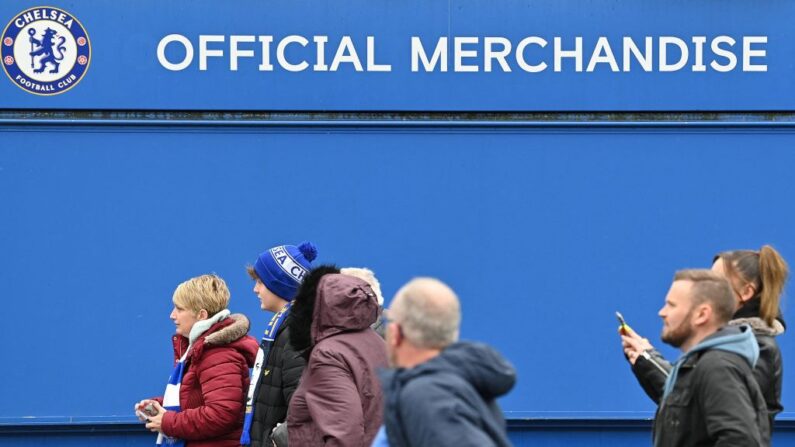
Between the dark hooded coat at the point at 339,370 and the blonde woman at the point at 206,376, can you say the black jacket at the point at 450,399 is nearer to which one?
the dark hooded coat at the point at 339,370

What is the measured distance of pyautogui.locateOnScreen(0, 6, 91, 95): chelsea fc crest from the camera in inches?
220

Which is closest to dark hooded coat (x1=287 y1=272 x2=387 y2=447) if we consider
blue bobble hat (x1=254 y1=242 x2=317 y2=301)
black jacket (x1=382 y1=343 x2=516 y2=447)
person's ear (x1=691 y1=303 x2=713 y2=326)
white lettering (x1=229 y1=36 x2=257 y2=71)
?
blue bobble hat (x1=254 y1=242 x2=317 y2=301)

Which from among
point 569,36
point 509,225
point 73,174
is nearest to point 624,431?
point 509,225

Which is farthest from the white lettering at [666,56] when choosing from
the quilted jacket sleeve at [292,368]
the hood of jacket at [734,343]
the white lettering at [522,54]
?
the hood of jacket at [734,343]

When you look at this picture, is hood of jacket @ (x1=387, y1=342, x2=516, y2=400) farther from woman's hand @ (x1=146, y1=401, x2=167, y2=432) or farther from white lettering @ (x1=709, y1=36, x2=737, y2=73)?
white lettering @ (x1=709, y1=36, x2=737, y2=73)

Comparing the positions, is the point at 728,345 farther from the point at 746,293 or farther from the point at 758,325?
the point at 746,293

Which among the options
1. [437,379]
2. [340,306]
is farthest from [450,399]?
[340,306]

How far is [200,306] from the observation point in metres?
4.43

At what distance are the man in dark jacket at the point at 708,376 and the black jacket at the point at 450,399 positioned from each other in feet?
2.76

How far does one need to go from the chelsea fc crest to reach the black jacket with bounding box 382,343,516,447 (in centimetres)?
361

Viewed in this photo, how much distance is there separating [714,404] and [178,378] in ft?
7.05

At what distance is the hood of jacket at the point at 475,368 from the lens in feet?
8.05

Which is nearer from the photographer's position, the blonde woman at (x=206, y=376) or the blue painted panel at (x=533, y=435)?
the blonde woman at (x=206, y=376)

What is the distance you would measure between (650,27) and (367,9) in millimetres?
1383
